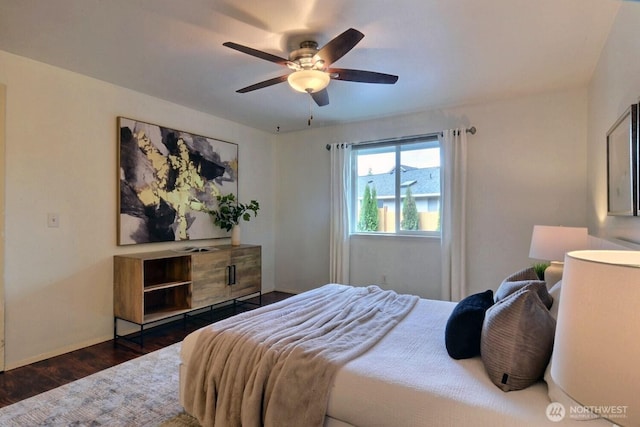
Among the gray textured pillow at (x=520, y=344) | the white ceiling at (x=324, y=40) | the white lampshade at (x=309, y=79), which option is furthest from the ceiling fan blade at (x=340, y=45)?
the gray textured pillow at (x=520, y=344)

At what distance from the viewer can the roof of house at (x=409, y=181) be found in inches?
162

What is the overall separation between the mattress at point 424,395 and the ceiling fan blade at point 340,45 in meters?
1.72

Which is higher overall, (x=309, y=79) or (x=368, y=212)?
(x=309, y=79)

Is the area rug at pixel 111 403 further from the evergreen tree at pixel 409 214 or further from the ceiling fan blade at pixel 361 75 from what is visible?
the evergreen tree at pixel 409 214

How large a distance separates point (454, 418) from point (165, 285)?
9.21 ft

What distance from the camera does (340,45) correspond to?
2.01m

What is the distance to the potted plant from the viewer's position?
4.24m

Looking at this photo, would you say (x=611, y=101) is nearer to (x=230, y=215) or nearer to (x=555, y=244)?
(x=555, y=244)

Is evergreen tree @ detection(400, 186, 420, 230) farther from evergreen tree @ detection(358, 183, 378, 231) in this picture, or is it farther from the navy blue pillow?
the navy blue pillow

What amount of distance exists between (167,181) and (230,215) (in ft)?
2.97

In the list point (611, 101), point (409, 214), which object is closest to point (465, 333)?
point (611, 101)

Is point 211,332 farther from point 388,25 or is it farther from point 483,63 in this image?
point 483,63

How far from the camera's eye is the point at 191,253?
136 inches

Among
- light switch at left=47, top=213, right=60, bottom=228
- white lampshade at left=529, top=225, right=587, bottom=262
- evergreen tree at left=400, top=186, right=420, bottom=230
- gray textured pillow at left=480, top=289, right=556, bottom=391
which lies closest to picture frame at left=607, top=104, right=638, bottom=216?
white lampshade at left=529, top=225, right=587, bottom=262
